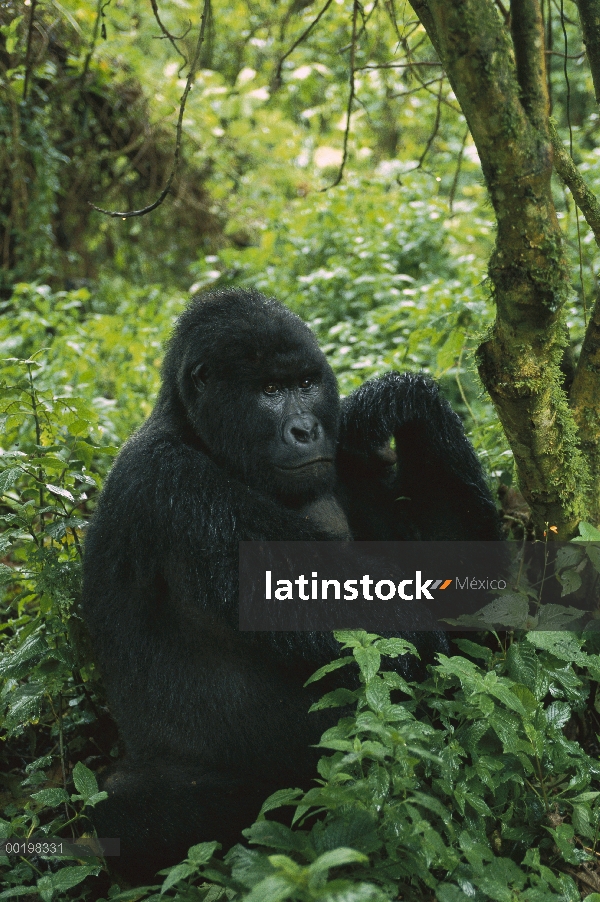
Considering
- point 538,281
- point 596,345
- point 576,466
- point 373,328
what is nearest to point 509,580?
point 576,466

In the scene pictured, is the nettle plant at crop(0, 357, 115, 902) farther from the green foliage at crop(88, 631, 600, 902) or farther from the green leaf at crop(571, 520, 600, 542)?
the green leaf at crop(571, 520, 600, 542)

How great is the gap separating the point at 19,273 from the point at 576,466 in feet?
24.1

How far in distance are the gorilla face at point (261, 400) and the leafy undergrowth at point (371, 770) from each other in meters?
0.58

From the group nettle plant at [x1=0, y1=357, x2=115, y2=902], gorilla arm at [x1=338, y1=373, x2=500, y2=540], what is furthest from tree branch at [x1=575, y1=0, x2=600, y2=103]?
nettle plant at [x1=0, y1=357, x2=115, y2=902]

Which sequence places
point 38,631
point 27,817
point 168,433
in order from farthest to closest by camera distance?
point 38,631 < point 168,433 < point 27,817

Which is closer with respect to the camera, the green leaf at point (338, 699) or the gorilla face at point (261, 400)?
the green leaf at point (338, 699)

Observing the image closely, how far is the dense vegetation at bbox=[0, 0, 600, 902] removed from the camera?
1992mm

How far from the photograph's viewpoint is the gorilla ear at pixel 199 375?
310 centimetres

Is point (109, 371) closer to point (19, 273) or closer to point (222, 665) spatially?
point (19, 273)

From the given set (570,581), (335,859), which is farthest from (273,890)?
(570,581)

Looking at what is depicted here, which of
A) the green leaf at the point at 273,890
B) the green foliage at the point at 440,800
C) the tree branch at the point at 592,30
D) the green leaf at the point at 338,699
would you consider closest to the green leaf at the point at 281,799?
the green foliage at the point at 440,800

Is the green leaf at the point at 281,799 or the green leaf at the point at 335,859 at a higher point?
the green leaf at the point at 335,859

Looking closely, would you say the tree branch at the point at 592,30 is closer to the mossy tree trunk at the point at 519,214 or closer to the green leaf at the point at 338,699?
the mossy tree trunk at the point at 519,214

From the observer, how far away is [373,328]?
5.74 m
